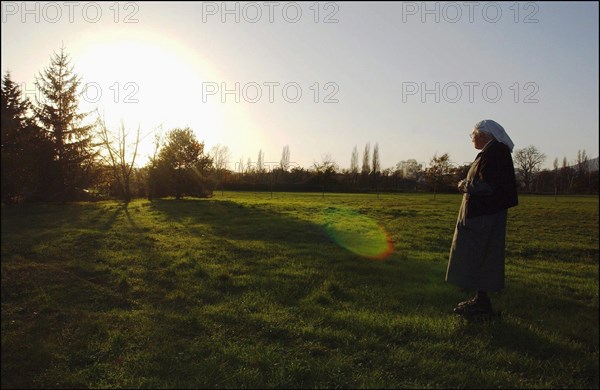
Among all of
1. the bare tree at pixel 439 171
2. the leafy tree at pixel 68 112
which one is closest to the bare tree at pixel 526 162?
the bare tree at pixel 439 171

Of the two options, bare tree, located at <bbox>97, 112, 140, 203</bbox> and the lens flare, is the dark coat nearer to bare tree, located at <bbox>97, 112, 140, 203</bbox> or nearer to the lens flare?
the lens flare

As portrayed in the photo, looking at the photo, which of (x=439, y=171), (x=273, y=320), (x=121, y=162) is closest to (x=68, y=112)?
(x=121, y=162)

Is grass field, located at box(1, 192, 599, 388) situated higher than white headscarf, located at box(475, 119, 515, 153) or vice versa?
white headscarf, located at box(475, 119, 515, 153)

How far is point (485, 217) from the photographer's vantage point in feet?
17.6

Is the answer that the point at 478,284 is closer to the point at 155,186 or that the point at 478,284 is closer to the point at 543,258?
the point at 543,258

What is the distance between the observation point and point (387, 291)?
7094 millimetres

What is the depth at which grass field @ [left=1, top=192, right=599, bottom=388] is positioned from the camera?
3.94 meters

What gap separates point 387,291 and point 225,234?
8.50m

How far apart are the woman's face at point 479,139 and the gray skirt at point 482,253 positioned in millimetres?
1053

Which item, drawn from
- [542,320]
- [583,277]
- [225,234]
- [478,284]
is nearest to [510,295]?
[542,320]

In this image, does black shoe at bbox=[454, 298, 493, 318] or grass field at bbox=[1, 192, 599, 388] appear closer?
grass field at bbox=[1, 192, 599, 388]

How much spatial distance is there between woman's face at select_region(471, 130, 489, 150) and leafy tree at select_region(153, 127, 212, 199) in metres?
36.7

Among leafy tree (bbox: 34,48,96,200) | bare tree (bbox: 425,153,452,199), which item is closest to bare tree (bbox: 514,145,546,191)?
bare tree (bbox: 425,153,452,199)

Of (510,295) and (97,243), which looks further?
(97,243)
